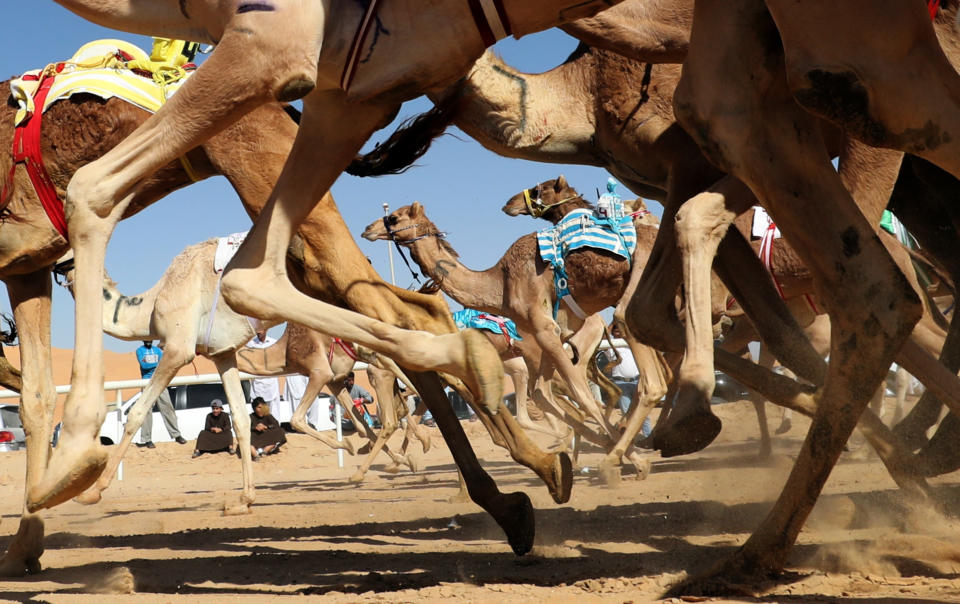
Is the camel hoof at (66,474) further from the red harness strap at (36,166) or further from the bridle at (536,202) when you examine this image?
the bridle at (536,202)

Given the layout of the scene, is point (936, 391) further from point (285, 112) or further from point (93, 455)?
point (285, 112)

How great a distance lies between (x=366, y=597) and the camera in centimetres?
356

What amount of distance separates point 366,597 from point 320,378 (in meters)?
11.5

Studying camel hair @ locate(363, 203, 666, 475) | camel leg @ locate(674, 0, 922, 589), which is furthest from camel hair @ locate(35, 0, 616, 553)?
camel hair @ locate(363, 203, 666, 475)

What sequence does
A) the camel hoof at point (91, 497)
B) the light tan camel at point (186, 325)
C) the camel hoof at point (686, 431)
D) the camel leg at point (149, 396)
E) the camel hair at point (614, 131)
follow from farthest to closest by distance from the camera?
the light tan camel at point (186, 325)
the camel leg at point (149, 396)
the camel hoof at point (91, 497)
the camel hair at point (614, 131)
the camel hoof at point (686, 431)

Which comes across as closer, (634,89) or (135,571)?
(135,571)

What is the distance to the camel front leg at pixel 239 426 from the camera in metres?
8.37

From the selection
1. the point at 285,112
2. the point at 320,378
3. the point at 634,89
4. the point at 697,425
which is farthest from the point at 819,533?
the point at 320,378

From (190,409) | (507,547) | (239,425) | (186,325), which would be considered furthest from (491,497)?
(190,409)

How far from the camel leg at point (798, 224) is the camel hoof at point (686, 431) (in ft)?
1.06

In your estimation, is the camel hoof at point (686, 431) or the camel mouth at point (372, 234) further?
the camel mouth at point (372, 234)

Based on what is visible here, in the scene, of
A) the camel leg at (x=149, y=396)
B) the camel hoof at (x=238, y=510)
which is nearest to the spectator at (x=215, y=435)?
the camel leg at (x=149, y=396)

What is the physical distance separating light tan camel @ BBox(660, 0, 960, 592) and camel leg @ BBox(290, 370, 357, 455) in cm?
1122

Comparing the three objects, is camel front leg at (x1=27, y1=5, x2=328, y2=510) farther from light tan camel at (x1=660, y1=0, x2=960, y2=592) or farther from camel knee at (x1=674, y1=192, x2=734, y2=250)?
camel knee at (x1=674, y1=192, x2=734, y2=250)
